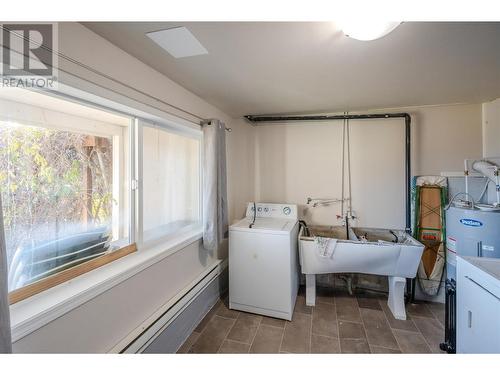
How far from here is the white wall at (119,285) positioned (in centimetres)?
105

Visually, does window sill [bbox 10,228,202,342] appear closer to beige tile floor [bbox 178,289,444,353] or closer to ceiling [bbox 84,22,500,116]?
beige tile floor [bbox 178,289,444,353]

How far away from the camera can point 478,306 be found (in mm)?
1217

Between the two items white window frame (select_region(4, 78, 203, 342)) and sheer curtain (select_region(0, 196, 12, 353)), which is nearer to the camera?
sheer curtain (select_region(0, 196, 12, 353))

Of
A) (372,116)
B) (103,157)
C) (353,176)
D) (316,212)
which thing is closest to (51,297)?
(103,157)

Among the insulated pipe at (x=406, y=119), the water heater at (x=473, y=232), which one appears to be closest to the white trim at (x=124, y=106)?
the insulated pipe at (x=406, y=119)

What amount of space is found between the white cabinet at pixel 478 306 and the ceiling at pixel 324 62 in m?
1.29

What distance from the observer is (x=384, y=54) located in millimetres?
1406

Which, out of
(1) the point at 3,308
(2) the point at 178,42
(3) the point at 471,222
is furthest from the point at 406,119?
(1) the point at 3,308

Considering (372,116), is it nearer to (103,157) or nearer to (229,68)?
(229,68)

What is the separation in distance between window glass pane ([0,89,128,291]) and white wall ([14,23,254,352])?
26 centimetres

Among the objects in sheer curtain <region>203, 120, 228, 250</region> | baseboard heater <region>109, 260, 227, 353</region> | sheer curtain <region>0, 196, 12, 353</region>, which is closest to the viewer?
sheer curtain <region>0, 196, 12, 353</region>

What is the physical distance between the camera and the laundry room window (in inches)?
70.7

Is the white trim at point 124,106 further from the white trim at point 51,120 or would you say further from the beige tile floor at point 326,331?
the beige tile floor at point 326,331

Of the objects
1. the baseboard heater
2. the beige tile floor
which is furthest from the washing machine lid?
the beige tile floor
